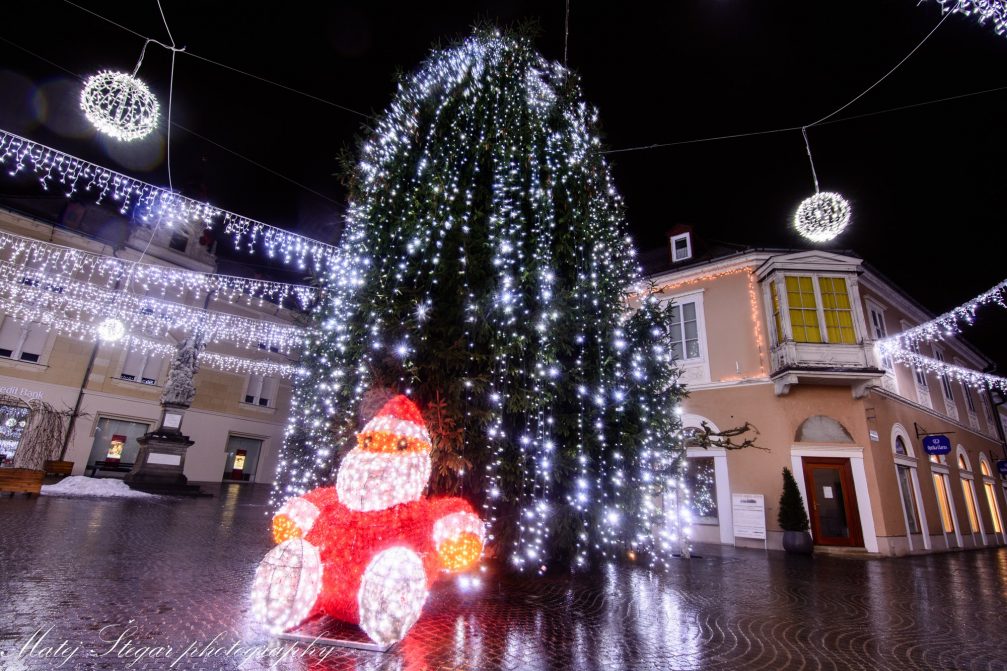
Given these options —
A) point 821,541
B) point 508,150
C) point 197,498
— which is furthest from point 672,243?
point 197,498

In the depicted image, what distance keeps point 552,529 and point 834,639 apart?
3.10m

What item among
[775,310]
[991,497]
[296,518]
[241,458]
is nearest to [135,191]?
[296,518]

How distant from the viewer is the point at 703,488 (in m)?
13.3

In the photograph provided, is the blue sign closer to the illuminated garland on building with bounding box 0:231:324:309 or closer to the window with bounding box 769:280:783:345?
the window with bounding box 769:280:783:345

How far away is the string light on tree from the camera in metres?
8.68

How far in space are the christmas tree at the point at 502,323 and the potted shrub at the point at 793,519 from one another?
6.04 metres

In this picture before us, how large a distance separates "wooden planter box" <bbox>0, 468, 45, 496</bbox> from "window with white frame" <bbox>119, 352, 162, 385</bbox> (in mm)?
9832

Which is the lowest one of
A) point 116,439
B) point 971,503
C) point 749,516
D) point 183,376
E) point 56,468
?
point 749,516

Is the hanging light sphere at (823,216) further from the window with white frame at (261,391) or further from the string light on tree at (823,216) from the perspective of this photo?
the window with white frame at (261,391)

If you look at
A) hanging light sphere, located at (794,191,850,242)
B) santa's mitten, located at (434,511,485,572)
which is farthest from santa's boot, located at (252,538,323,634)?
hanging light sphere, located at (794,191,850,242)

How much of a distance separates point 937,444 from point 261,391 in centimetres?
2831

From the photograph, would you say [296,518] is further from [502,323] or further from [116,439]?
[116,439]

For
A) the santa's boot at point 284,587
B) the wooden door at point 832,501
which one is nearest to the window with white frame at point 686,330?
the wooden door at point 832,501

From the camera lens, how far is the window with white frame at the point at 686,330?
14516 millimetres
